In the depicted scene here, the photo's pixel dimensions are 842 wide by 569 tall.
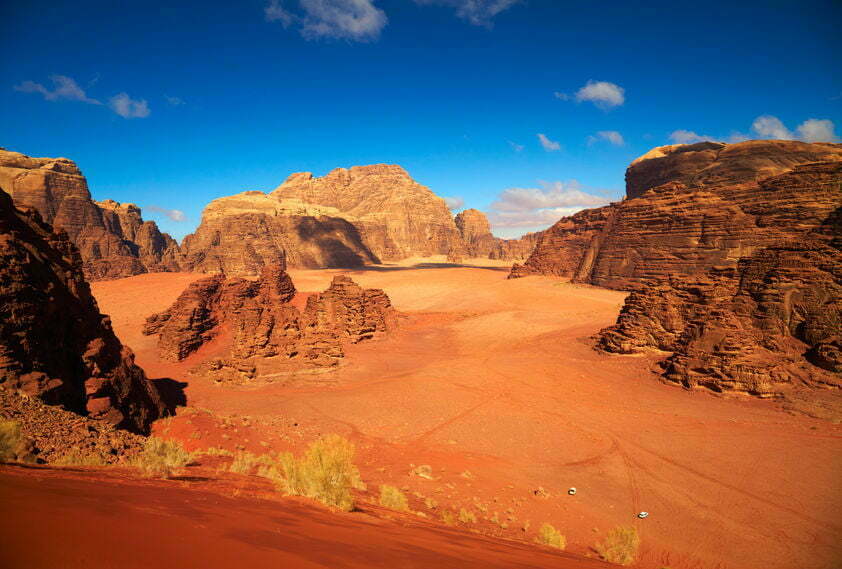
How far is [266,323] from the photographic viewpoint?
19.5m

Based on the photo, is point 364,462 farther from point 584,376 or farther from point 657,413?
point 584,376

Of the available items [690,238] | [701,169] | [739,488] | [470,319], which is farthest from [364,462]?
[701,169]

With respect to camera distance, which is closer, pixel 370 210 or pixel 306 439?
pixel 306 439

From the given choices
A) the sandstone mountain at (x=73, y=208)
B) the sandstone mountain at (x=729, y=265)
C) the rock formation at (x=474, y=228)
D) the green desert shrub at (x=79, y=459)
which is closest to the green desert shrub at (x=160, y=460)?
the green desert shrub at (x=79, y=459)

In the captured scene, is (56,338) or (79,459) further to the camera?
(56,338)

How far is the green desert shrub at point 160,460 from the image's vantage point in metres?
5.09

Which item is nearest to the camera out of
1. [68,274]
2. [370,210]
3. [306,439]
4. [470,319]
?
[68,274]

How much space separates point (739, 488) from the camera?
900 cm

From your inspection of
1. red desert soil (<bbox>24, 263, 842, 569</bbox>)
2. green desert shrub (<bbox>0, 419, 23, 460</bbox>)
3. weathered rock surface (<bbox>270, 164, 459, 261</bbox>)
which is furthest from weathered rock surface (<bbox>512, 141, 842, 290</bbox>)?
weathered rock surface (<bbox>270, 164, 459, 261</bbox>)

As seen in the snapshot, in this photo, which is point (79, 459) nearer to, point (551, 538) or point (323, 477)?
point (323, 477)

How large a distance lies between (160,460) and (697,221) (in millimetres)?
40506

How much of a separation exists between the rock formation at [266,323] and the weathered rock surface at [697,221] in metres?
17.2

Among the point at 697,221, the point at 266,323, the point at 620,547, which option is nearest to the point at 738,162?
the point at 697,221

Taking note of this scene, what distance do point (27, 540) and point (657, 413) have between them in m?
15.5
